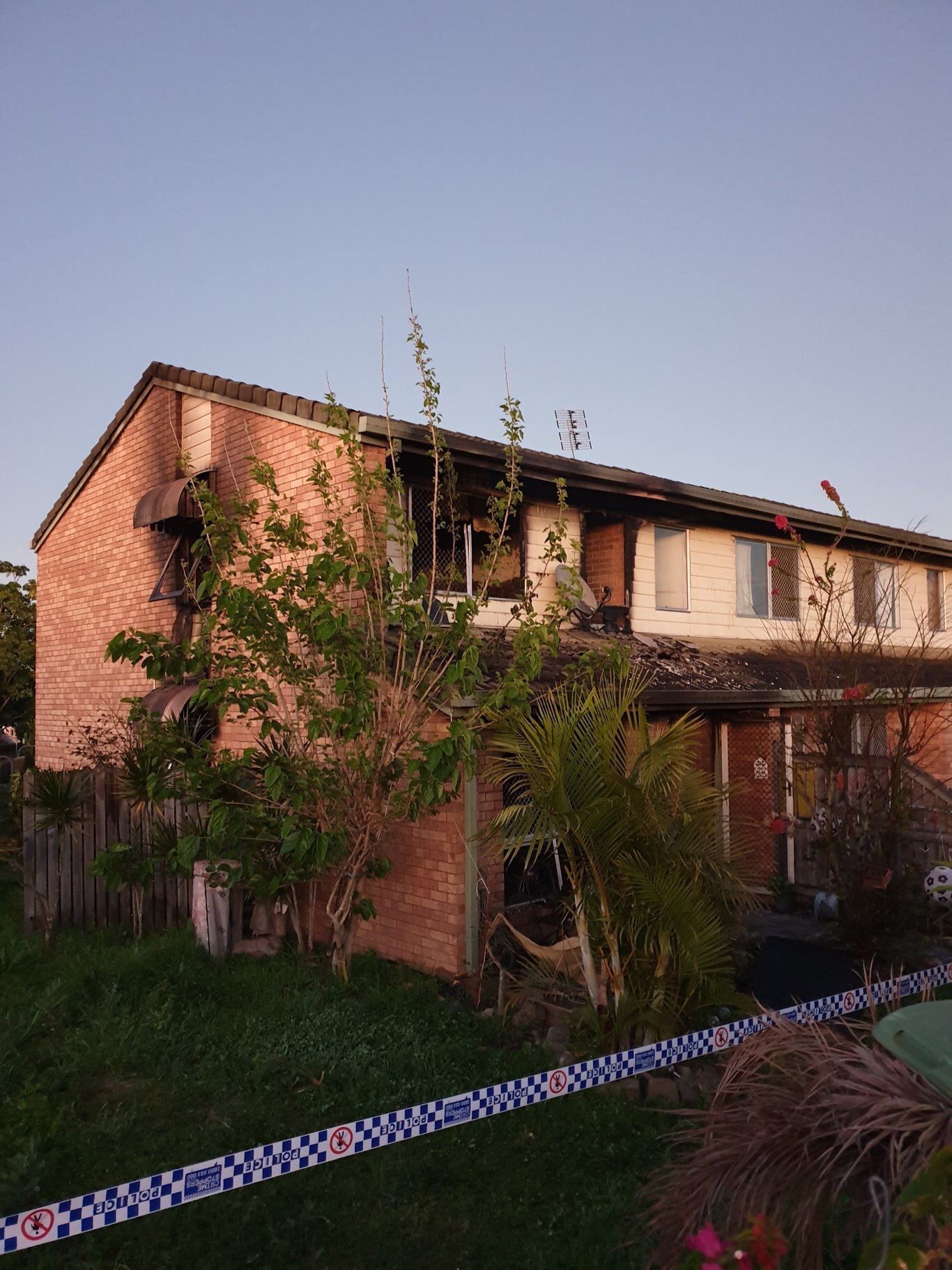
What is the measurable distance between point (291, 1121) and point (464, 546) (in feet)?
19.1

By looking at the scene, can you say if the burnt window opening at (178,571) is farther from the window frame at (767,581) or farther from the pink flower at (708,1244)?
→ the pink flower at (708,1244)

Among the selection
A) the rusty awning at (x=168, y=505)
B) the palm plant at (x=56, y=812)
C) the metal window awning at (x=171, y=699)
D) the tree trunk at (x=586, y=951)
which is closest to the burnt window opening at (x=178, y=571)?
the rusty awning at (x=168, y=505)

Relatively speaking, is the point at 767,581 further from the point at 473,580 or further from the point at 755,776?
the point at 473,580

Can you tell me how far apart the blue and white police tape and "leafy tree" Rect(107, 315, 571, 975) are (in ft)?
6.79

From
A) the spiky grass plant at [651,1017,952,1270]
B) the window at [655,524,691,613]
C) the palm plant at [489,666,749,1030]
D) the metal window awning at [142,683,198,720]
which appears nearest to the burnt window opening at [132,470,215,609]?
the metal window awning at [142,683,198,720]

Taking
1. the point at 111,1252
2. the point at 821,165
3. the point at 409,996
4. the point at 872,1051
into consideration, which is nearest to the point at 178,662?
the point at 409,996

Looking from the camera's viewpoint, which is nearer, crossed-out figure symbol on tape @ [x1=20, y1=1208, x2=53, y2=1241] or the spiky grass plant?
the spiky grass plant

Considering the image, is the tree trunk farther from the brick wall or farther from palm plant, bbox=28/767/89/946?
palm plant, bbox=28/767/89/946

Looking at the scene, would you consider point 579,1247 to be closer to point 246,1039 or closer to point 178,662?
point 246,1039

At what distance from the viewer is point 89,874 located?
28.9 ft

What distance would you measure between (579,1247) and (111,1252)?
6.81 ft

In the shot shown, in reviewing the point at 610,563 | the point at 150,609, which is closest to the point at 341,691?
the point at 150,609

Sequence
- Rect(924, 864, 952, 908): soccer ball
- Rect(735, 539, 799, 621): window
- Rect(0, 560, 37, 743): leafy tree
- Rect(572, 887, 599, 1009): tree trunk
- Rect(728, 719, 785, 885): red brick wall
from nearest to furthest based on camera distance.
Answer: Rect(572, 887, 599, 1009): tree trunk → Rect(924, 864, 952, 908): soccer ball → Rect(728, 719, 785, 885): red brick wall → Rect(735, 539, 799, 621): window → Rect(0, 560, 37, 743): leafy tree

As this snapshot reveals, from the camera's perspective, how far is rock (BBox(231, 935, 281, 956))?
791 centimetres
